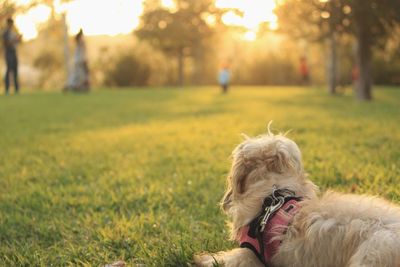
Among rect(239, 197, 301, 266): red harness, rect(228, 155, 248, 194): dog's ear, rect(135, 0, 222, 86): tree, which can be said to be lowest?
rect(239, 197, 301, 266): red harness

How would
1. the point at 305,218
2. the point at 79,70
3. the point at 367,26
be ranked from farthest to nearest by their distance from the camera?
1. the point at 79,70
2. the point at 367,26
3. the point at 305,218

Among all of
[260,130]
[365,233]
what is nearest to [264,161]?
[365,233]

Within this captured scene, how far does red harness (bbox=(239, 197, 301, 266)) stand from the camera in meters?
2.99

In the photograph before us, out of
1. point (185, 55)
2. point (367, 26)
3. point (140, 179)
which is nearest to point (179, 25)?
point (185, 55)

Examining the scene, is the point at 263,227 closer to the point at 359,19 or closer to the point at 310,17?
the point at 359,19

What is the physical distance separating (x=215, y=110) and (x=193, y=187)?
10.4 m

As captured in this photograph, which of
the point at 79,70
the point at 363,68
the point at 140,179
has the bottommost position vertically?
the point at 140,179

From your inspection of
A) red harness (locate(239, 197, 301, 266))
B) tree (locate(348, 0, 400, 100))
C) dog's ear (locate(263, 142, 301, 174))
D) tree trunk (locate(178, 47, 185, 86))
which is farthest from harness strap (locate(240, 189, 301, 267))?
tree trunk (locate(178, 47, 185, 86))

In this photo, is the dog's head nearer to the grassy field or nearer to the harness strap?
the harness strap

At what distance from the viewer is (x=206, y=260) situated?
3.56m

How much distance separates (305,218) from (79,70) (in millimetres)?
26305

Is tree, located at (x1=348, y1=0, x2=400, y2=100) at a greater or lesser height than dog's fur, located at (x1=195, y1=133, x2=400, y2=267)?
greater

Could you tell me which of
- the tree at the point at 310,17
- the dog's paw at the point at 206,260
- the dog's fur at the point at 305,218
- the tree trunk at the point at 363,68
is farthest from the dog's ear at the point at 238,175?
the tree trunk at the point at 363,68

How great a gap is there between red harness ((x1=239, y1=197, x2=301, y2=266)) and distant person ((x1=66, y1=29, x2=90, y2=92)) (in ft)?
84.5
